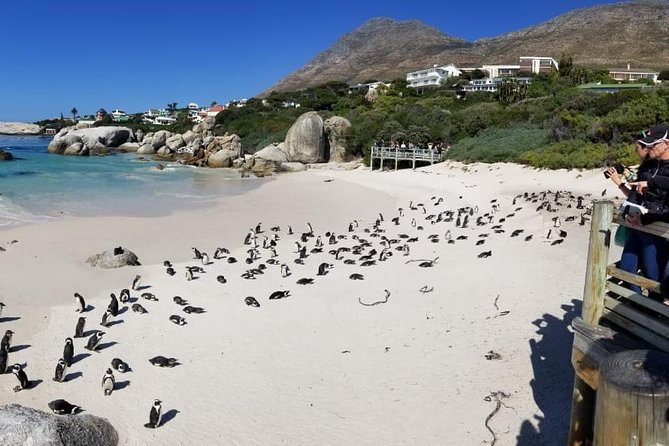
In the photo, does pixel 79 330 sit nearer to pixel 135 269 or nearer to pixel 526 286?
pixel 135 269

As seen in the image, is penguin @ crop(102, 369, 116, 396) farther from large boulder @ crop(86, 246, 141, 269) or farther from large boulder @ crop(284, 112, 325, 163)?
large boulder @ crop(284, 112, 325, 163)

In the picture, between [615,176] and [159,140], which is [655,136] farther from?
[159,140]

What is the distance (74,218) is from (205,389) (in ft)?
55.0

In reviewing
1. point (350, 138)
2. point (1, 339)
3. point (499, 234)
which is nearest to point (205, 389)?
point (1, 339)

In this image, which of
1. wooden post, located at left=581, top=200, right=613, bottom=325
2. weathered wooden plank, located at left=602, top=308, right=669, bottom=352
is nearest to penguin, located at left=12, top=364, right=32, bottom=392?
wooden post, located at left=581, top=200, right=613, bottom=325

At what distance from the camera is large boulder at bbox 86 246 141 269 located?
45.3ft

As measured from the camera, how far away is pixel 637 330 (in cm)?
443

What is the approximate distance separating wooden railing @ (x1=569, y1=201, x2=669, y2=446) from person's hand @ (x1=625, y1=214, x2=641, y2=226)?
0.17ft

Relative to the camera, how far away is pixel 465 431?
20.1ft

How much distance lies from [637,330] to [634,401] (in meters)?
1.63

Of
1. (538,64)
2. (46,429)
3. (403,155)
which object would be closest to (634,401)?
(46,429)

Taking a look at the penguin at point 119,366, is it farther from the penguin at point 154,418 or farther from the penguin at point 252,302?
the penguin at point 252,302

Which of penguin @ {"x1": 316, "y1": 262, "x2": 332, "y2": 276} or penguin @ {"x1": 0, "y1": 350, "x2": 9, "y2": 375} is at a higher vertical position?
penguin @ {"x1": 316, "y1": 262, "x2": 332, "y2": 276}

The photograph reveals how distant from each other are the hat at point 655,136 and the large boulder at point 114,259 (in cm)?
1236
